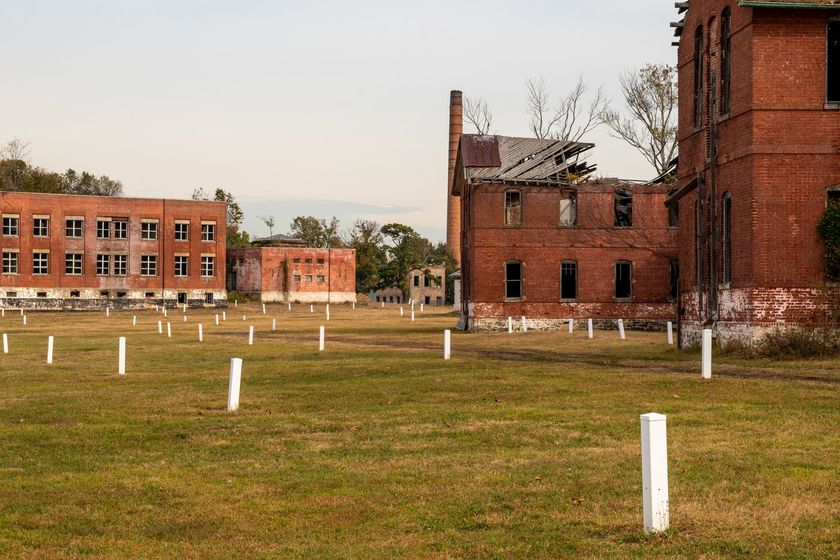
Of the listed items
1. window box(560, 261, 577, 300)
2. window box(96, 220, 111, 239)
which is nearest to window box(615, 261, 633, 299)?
window box(560, 261, 577, 300)

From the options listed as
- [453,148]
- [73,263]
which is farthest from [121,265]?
[453,148]

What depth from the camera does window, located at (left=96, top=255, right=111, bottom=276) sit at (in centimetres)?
9406

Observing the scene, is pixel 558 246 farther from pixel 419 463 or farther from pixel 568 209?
pixel 419 463

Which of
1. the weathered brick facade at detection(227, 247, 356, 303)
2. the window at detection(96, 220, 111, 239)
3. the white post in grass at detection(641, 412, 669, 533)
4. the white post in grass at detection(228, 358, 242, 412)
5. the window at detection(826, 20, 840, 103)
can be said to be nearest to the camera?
the white post in grass at detection(641, 412, 669, 533)

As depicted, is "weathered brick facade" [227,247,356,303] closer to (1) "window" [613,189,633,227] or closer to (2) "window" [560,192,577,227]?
(2) "window" [560,192,577,227]

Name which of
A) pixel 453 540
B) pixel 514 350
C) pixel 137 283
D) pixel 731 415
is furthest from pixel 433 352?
pixel 137 283

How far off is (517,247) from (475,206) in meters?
2.81

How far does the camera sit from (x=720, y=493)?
10586 millimetres

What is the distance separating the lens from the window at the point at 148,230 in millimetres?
95562

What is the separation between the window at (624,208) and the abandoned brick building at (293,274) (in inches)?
2347

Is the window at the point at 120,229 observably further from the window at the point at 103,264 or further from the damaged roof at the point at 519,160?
the damaged roof at the point at 519,160

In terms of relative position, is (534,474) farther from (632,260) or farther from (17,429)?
(632,260)

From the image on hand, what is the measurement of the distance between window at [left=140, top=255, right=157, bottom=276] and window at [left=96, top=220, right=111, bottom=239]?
3.27m

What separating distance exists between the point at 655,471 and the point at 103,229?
3562 inches
